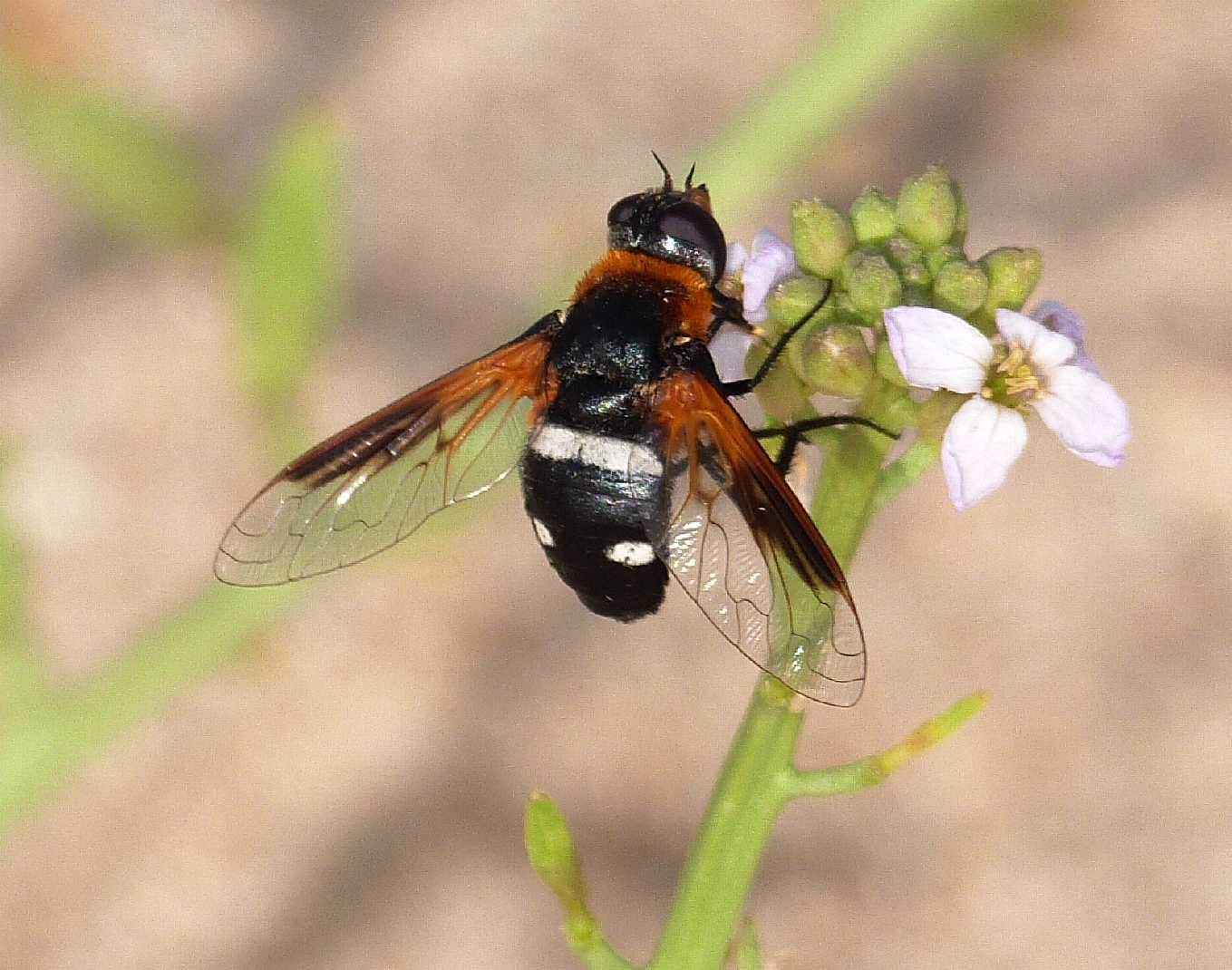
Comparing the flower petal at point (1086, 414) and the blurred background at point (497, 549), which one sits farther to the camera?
the blurred background at point (497, 549)

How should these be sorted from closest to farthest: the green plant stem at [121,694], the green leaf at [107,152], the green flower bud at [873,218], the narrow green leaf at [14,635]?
the green flower bud at [873,218], the narrow green leaf at [14,635], the green plant stem at [121,694], the green leaf at [107,152]

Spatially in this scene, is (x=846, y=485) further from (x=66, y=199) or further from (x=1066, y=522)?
(x=66, y=199)

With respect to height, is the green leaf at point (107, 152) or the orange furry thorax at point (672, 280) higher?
the green leaf at point (107, 152)

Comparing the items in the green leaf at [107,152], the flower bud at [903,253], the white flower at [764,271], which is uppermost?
the green leaf at [107,152]

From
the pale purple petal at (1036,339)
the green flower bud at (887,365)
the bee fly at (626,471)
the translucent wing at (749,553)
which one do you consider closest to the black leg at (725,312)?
the bee fly at (626,471)

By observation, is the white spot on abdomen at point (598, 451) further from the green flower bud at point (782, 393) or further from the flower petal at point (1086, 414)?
the flower petal at point (1086, 414)

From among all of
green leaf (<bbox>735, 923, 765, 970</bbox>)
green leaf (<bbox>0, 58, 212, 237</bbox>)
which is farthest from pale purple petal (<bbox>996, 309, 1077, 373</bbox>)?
green leaf (<bbox>0, 58, 212, 237</bbox>)

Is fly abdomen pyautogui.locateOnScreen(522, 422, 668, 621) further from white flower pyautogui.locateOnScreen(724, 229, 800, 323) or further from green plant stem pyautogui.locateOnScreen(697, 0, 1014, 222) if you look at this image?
green plant stem pyautogui.locateOnScreen(697, 0, 1014, 222)
